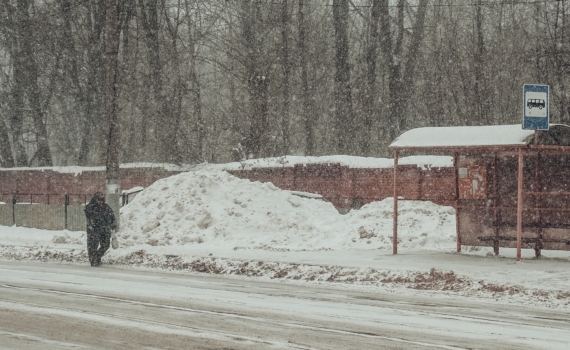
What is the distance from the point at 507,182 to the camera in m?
18.8

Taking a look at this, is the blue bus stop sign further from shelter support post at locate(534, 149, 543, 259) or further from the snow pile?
the snow pile

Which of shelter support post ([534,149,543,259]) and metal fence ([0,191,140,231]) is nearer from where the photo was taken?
shelter support post ([534,149,543,259])

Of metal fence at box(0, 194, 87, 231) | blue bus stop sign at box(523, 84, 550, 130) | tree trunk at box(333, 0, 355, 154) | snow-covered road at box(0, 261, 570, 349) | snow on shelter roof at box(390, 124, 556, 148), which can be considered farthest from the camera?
tree trunk at box(333, 0, 355, 154)

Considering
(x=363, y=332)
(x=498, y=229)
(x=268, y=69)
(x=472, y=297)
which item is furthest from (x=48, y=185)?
(x=363, y=332)

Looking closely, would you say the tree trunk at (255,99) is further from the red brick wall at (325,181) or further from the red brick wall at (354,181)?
the red brick wall at (354,181)

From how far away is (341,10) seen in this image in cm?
4181

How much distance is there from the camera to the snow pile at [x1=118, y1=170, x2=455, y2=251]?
22.7 metres

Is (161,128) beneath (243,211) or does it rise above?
above

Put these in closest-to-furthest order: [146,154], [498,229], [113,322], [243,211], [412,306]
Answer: [113,322], [412,306], [498,229], [243,211], [146,154]

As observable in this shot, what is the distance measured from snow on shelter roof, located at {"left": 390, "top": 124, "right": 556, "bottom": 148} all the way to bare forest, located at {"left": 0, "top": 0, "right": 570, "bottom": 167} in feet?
62.3

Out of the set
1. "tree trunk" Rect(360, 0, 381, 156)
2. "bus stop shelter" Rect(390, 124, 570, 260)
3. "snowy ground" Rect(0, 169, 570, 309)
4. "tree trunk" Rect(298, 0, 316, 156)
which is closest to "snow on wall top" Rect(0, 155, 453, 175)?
"snowy ground" Rect(0, 169, 570, 309)

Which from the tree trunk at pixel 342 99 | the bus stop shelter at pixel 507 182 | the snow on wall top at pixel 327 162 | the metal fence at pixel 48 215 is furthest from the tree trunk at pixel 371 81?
the bus stop shelter at pixel 507 182

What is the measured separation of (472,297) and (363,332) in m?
4.39

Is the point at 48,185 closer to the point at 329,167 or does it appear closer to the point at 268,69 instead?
the point at 268,69
